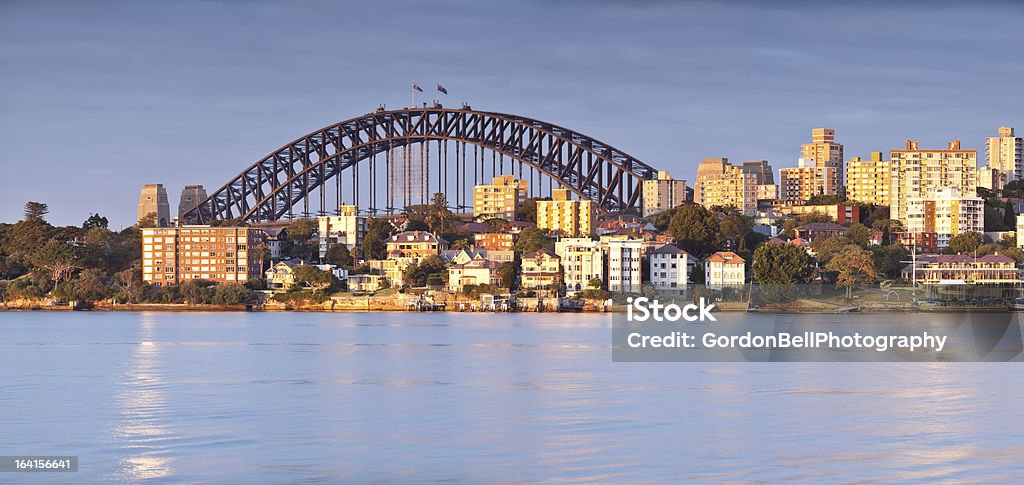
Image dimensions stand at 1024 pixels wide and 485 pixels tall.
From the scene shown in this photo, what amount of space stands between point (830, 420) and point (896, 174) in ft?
324

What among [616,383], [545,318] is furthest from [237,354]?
[545,318]

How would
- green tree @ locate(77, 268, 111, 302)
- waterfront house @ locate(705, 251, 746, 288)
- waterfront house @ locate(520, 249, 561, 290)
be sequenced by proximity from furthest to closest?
green tree @ locate(77, 268, 111, 302), waterfront house @ locate(520, 249, 561, 290), waterfront house @ locate(705, 251, 746, 288)

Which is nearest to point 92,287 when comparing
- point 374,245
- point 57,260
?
point 57,260

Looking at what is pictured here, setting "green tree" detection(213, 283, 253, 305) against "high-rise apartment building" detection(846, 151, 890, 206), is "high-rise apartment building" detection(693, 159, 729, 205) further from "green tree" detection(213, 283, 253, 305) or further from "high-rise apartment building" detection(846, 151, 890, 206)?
"green tree" detection(213, 283, 253, 305)

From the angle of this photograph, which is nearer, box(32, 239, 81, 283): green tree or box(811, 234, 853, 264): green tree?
box(811, 234, 853, 264): green tree

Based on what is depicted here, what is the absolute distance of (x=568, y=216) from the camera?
105 m

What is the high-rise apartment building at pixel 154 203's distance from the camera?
12512 cm

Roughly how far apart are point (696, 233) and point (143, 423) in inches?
2692

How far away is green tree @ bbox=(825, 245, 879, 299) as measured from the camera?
267ft

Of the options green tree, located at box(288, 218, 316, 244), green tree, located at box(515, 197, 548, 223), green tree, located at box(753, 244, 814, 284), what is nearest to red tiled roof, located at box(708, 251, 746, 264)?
green tree, located at box(753, 244, 814, 284)

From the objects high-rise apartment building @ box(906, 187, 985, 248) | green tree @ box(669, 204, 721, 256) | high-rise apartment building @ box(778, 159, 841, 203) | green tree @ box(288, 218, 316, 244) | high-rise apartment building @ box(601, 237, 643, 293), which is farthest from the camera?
high-rise apartment building @ box(778, 159, 841, 203)

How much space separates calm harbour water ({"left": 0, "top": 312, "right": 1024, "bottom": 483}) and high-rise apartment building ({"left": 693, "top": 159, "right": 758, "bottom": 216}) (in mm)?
82317

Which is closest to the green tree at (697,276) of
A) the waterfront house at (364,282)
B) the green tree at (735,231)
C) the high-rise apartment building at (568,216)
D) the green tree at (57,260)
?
the green tree at (735,231)

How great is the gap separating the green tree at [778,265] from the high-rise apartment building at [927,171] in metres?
40.2
